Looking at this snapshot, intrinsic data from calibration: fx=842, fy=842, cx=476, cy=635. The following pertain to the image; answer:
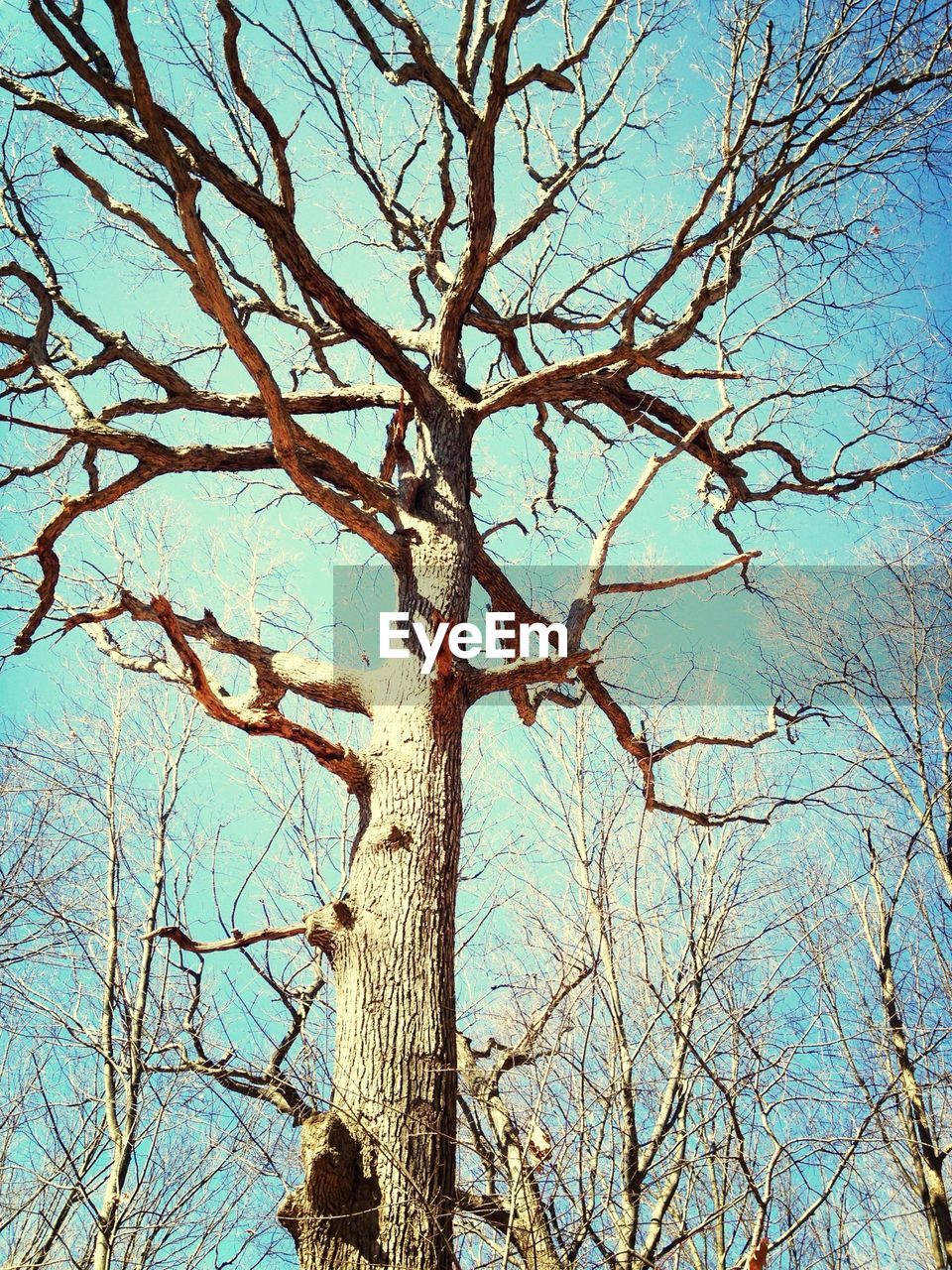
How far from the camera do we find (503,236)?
5.24 metres

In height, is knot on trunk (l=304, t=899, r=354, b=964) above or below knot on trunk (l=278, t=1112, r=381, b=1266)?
above

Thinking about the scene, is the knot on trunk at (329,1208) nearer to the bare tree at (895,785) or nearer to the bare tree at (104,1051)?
the bare tree at (104,1051)

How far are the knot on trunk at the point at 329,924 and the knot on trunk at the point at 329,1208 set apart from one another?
2.16 ft

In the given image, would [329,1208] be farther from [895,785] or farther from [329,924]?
[895,785]

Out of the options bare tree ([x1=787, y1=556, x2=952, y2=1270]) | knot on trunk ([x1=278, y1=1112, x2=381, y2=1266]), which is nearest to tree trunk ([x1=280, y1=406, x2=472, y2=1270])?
knot on trunk ([x1=278, y1=1112, x2=381, y2=1266])

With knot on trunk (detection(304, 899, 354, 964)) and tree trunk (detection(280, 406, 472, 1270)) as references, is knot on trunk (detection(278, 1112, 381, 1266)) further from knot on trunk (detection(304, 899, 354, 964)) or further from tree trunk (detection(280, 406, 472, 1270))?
knot on trunk (detection(304, 899, 354, 964))

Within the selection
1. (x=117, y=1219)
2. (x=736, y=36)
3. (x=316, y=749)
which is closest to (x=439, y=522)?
(x=316, y=749)

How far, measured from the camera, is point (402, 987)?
283cm

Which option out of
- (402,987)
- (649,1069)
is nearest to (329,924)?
(402,987)

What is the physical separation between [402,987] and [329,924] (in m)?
0.35

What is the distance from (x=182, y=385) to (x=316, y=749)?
2.04 meters

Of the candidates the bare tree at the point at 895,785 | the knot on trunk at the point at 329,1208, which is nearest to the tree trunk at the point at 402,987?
the knot on trunk at the point at 329,1208

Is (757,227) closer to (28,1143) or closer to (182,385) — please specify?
(182,385)

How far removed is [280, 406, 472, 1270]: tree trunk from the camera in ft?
7.80
